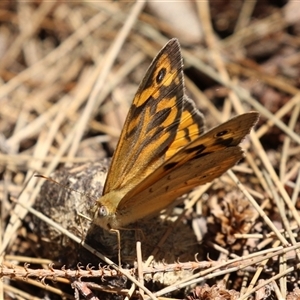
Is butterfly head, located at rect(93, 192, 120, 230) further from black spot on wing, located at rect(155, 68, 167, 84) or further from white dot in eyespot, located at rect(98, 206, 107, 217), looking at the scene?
black spot on wing, located at rect(155, 68, 167, 84)

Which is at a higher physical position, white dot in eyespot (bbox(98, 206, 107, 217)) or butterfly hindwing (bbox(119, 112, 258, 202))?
butterfly hindwing (bbox(119, 112, 258, 202))

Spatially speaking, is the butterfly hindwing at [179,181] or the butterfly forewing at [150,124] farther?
the butterfly forewing at [150,124]

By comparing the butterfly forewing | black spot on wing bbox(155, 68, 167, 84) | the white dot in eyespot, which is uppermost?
black spot on wing bbox(155, 68, 167, 84)

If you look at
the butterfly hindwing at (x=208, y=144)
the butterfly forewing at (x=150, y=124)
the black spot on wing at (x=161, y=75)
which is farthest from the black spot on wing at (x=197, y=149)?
the black spot on wing at (x=161, y=75)

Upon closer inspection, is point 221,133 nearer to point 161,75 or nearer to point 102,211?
point 161,75

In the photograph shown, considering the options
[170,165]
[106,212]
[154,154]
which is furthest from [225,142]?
[106,212]

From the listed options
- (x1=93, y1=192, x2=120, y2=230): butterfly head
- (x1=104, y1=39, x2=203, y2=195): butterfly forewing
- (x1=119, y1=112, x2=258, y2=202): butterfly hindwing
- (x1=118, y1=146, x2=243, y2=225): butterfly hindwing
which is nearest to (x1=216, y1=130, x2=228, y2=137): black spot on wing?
(x1=119, y1=112, x2=258, y2=202): butterfly hindwing

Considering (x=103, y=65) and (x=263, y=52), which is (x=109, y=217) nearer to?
(x=103, y=65)

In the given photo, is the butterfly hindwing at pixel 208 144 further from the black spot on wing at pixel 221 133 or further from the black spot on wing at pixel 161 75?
the black spot on wing at pixel 161 75
